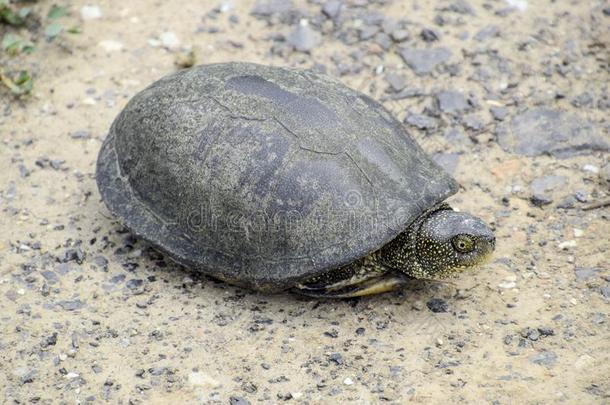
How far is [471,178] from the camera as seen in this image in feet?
17.8

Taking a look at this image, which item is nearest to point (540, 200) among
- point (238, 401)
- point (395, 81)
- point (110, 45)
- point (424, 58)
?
point (395, 81)

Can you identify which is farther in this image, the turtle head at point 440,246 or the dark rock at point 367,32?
the dark rock at point 367,32

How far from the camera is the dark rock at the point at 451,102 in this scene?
19.4 feet

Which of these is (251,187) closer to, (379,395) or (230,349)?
(230,349)

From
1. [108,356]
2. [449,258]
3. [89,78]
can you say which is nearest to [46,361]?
[108,356]

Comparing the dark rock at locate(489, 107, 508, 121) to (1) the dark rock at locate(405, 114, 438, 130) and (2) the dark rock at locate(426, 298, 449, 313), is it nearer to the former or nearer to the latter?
(1) the dark rock at locate(405, 114, 438, 130)

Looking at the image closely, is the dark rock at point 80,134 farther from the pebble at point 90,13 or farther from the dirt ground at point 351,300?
Result: the pebble at point 90,13

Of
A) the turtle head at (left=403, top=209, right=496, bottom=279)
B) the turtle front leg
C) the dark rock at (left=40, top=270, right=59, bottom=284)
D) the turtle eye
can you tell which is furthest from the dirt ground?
the turtle eye

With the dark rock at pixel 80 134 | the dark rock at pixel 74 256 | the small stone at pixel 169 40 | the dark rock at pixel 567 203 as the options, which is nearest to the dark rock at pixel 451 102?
the dark rock at pixel 567 203

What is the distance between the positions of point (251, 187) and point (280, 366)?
0.93 m

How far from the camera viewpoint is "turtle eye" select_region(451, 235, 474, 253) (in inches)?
169

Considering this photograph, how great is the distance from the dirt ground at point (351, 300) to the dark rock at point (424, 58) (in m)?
0.01

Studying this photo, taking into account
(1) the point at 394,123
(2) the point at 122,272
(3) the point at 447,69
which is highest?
(1) the point at 394,123

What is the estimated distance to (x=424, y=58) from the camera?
629 cm
